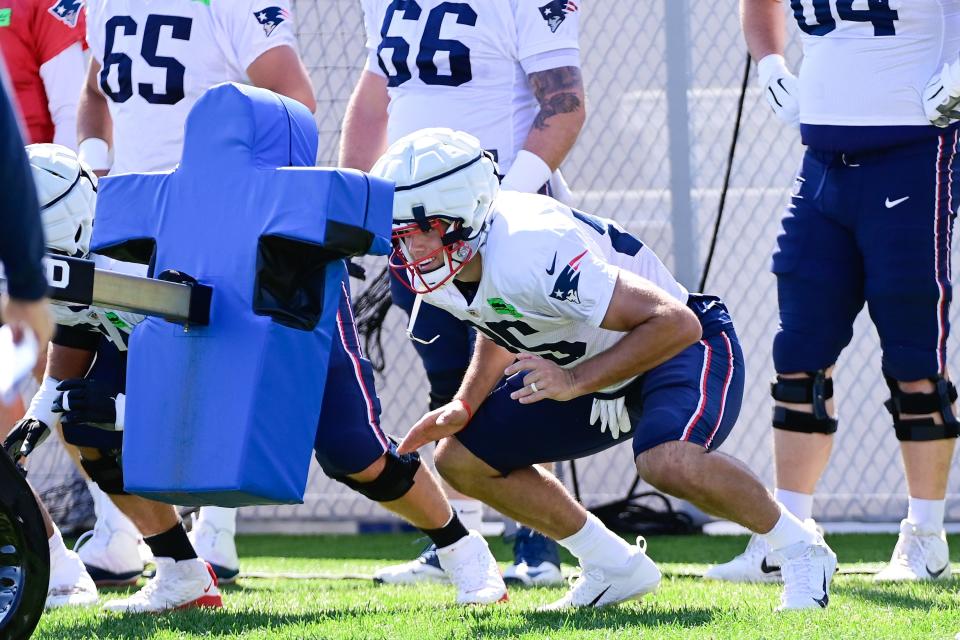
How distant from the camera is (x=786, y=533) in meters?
3.35

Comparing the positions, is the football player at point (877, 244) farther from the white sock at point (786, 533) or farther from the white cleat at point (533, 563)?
the white sock at point (786, 533)

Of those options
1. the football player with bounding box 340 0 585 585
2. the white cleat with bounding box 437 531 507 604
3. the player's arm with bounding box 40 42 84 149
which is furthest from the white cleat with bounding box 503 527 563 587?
the player's arm with bounding box 40 42 84 149

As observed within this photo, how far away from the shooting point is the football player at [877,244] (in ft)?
13.0

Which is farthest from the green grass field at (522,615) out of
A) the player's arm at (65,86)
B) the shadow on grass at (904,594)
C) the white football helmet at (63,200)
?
the player's arm at (65,86)

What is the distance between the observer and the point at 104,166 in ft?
15.3

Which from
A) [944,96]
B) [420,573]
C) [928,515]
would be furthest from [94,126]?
[928,515]

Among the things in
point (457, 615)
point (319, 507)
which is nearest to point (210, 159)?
point (457, 615)

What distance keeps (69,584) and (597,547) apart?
1.53m

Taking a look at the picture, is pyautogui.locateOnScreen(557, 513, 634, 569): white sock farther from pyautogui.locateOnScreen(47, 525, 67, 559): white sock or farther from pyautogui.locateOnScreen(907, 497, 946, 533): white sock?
pyautogui.locateOnScreen(47, 525, 67, 559): white sock

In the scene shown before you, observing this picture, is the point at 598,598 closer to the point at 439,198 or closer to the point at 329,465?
the point at 329,465

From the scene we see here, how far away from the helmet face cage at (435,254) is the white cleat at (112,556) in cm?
179

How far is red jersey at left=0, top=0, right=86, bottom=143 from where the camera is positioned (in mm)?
4848

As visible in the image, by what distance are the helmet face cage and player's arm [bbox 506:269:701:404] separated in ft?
0.86

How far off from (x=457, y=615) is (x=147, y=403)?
40.5 inches
